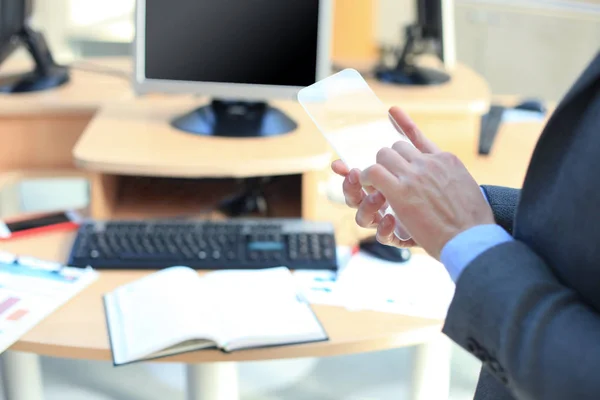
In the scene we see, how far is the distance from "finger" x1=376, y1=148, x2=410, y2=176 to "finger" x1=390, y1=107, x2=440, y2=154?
0.21 m

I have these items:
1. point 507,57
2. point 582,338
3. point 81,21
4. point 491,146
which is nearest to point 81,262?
point 582,338

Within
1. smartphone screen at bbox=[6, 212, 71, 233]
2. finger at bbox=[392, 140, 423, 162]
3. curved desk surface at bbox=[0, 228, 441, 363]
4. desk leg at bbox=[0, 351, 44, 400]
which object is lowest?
desk leg at bbox=[0, 351, 44, 400]

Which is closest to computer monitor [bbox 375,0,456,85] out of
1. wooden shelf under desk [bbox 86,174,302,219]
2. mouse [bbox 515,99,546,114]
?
mouse [bbox 515,99,546,114]

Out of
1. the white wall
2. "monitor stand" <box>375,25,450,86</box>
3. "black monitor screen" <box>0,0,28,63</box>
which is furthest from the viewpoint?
the white wall

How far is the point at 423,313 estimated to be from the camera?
112 cm

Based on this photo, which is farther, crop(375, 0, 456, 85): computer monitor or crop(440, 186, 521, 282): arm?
crop(375, 0, 456, 85): computer monitor

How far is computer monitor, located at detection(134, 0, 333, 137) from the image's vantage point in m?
1.39

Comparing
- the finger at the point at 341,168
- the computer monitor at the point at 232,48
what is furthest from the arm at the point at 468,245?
the computer monitor at the point at 232,48

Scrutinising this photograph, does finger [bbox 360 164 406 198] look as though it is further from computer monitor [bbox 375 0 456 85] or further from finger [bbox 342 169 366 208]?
computer monitor [bbox 375 0 456 85]

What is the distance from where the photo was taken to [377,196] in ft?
2.94

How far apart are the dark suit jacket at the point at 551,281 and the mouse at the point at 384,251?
578mm

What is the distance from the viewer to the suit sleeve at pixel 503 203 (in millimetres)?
919

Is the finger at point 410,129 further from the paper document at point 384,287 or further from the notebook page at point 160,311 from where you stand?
the notebook page at point 160,311

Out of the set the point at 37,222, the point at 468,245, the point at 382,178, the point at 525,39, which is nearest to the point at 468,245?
the point at 468,245
